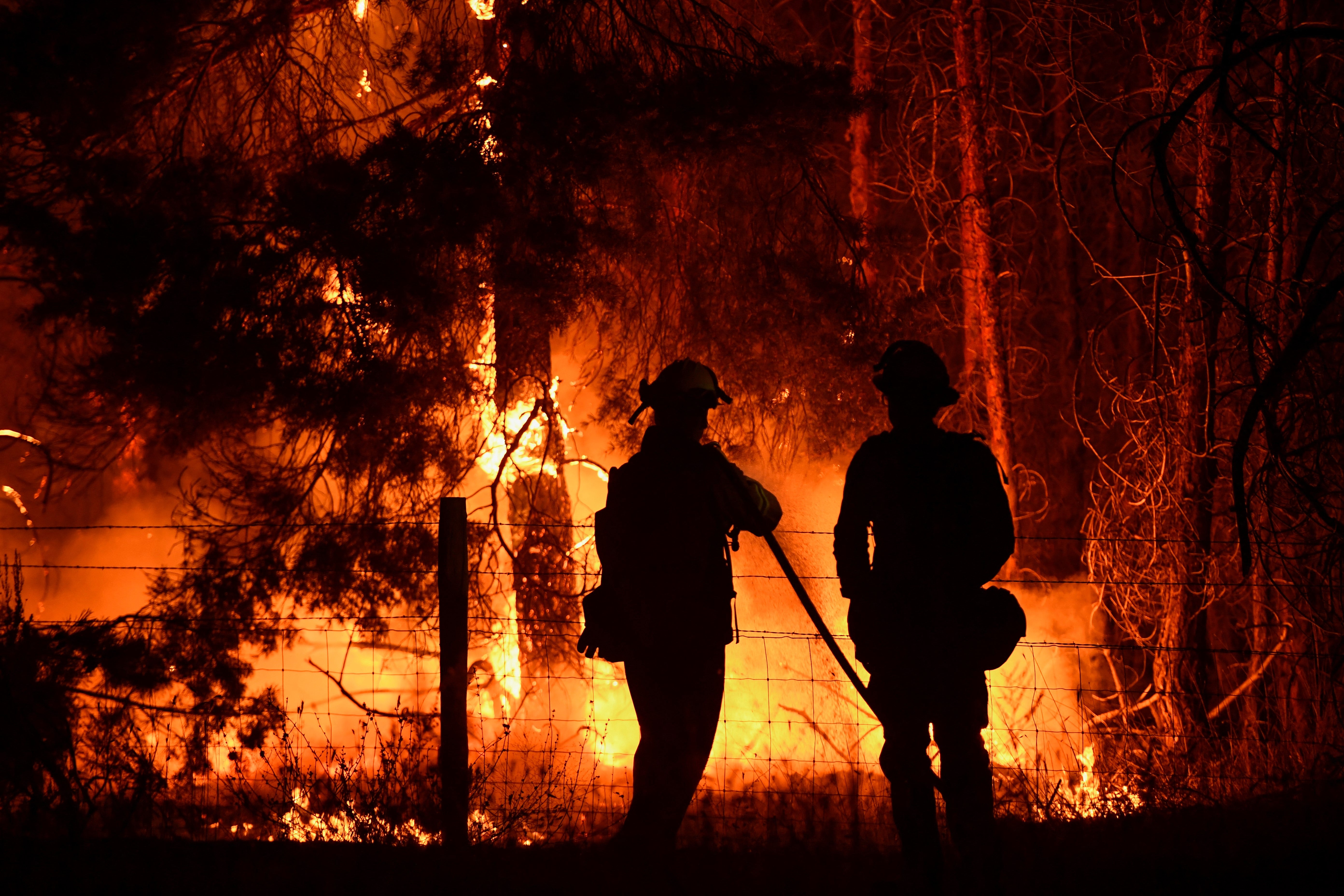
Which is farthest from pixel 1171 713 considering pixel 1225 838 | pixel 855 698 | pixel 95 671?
pixel 95 671

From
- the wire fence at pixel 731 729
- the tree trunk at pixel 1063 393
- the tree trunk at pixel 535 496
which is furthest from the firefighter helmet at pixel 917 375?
the tree trunk at pixel 1063 393

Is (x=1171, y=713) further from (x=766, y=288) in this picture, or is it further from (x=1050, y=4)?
(x=1050, y=4)

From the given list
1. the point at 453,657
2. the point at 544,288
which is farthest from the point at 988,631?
the point at 544,288

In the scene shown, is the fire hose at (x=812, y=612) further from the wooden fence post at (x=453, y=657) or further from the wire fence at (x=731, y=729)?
the wooden fence post at (x=453, y=657)

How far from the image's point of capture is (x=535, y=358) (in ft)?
24.6

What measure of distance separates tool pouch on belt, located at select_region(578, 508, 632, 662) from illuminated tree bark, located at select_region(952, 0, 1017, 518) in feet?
22.8

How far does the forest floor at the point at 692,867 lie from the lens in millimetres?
3709

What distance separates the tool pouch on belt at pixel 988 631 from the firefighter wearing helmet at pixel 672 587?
845 mm

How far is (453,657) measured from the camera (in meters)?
4.59

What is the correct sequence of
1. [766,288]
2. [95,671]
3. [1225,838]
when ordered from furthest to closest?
[766,288] < [95,671] < [1225,838]

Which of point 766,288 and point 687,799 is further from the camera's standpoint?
point 766,288

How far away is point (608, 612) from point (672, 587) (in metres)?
0.31

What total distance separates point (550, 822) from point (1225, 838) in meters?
3.00

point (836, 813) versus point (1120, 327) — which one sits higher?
point (1120, 327)
